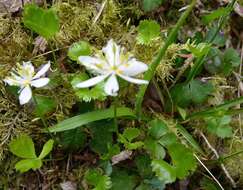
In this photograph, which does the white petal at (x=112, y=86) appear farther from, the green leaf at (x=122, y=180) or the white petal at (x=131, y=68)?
the green leaf at (x=122, y=180)

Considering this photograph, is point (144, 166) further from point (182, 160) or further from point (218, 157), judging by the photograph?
point (218, 157)

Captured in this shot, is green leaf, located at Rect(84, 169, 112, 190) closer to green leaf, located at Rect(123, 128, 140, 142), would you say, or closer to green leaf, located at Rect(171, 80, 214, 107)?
green leaf, located at Rect(123, 128, 140, 142)

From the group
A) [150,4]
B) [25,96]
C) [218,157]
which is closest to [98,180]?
[25,96]

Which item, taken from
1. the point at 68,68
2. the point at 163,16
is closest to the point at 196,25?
the point at 163,16

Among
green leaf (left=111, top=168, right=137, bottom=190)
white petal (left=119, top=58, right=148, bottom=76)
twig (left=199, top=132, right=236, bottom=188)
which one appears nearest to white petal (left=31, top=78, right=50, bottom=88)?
white petal (left=119, top=58, right=148, bottom=76)

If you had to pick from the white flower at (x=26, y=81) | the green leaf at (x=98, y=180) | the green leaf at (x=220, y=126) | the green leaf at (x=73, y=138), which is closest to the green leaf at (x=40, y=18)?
the white flower at (x=26, y=81)

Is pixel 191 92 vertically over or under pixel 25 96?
under
